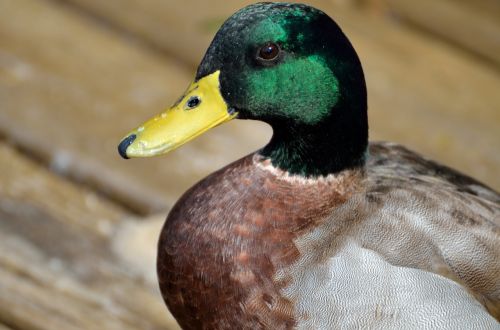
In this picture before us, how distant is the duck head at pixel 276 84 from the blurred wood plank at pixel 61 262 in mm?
774

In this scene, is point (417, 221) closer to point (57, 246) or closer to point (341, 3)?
point (57, 246)

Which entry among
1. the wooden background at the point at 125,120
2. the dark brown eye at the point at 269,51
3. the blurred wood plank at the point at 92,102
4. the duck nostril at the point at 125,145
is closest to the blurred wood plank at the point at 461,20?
the wooden background at the point at 125,120

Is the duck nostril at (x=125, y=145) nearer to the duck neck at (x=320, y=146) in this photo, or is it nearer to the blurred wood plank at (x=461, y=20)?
the duck neck at (x=320, y=146)

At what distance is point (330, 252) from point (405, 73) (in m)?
1.70

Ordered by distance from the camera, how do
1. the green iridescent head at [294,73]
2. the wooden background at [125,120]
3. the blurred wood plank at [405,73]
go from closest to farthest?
the green iridescent head at [294,73] < the wooden background at [125,120] < the blurred wood plank at [405,73]

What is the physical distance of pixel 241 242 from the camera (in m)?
2.28

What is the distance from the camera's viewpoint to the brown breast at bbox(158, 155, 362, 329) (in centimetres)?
224

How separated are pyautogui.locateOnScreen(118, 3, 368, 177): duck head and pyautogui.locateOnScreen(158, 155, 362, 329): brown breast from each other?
0.43 feet

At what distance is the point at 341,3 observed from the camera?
4.07 m

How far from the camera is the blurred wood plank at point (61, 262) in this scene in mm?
2785

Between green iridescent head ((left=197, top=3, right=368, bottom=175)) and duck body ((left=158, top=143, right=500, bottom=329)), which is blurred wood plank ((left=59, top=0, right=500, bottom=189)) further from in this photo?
green iridescent head ((left=197, top=3, right=368, bottom=175))

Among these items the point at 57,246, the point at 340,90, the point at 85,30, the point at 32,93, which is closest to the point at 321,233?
the point at 340,90

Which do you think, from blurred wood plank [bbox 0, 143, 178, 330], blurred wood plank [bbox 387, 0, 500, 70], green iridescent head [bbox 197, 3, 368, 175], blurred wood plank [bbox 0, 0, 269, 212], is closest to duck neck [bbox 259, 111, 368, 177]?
green iridescent head [bbox 197, 3, 368, 175]

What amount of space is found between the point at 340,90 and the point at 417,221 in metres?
0.33
